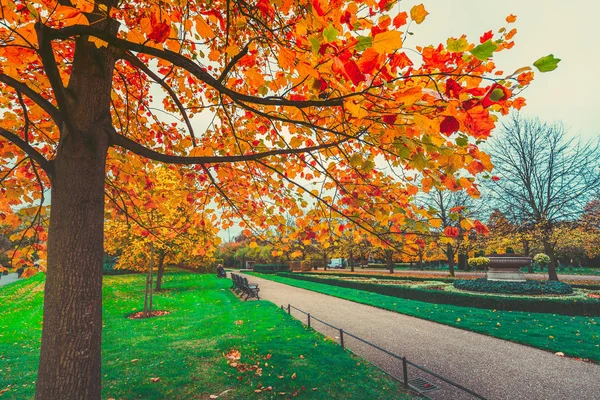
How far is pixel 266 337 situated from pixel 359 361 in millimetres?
2706

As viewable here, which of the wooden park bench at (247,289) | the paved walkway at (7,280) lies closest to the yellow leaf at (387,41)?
the wooden park bench at (247,289)

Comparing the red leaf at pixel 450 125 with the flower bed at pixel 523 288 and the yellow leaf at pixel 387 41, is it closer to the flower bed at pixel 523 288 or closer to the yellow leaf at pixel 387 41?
the yellow leaf at pixel 387 41

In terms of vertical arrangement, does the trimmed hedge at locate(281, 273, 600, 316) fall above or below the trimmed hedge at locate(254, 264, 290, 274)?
above

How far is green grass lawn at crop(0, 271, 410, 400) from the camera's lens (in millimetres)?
4875

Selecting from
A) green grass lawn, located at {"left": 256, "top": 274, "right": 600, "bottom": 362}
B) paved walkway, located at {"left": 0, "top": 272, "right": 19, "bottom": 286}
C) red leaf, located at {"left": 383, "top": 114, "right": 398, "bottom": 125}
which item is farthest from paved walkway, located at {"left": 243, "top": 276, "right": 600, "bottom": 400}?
paved walkway, located at {"left": 0, "top": 272, "right": 19, "bottom": 286}

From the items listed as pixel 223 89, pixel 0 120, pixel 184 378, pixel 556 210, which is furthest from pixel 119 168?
pixel 556 210

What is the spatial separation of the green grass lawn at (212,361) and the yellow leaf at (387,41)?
504 cm

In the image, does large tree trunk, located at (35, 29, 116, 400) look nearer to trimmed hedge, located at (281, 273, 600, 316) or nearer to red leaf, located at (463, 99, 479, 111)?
red leaf, located at (463, 99, 479, 111)

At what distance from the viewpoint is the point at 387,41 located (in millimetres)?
1439

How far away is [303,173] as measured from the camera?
516 centimetres

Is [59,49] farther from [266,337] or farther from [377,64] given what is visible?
[266,337]

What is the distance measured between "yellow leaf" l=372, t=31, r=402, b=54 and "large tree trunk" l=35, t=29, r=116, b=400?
99.4 inches

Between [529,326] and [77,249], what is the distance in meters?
11.5

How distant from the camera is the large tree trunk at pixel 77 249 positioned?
2.34m
